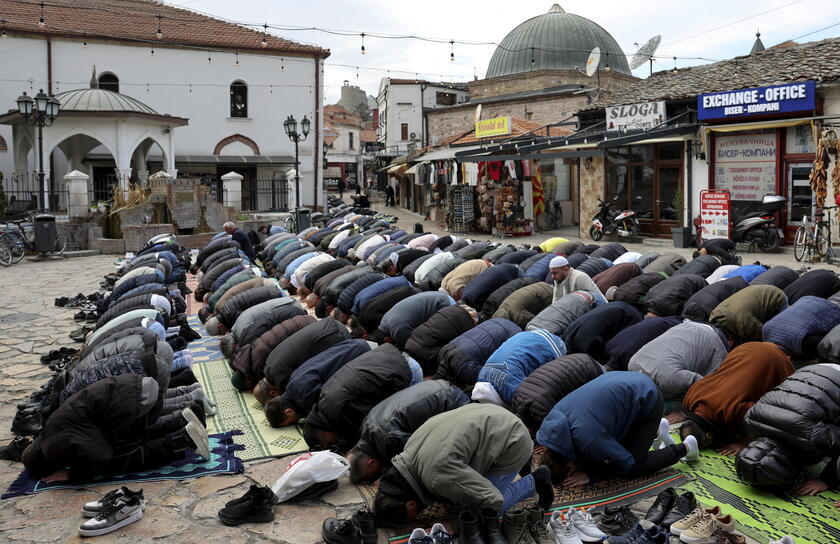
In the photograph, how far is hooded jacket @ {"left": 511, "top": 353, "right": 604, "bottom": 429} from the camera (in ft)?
17.9

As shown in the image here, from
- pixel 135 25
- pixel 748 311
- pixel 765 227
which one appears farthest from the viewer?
pixel 135 25

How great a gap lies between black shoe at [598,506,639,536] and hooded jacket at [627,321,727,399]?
1781 mm

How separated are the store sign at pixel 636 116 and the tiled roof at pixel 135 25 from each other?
59.0ft

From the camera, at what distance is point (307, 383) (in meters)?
6.22

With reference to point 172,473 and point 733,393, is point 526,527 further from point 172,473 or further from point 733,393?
point 172,473

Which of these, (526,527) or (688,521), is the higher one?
(688,521)

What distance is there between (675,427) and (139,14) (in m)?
33.6

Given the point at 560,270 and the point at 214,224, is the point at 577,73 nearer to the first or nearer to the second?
the point at 214,224

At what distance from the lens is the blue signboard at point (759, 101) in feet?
48.4

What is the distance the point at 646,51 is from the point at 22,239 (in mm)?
19506

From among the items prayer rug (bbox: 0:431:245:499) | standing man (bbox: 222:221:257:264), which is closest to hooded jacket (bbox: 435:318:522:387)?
prayer rug (bbox: 0:431:245:499)

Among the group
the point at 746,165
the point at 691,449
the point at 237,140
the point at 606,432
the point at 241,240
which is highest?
the point at 237,140

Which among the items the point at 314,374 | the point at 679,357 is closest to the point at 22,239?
the point at 314,374

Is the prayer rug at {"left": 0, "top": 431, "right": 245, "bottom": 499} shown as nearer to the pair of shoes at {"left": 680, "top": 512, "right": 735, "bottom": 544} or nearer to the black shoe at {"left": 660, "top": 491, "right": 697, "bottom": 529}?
the black shoe at {"left": 660, "top": 491, "right": 697, "bottom": 529}
